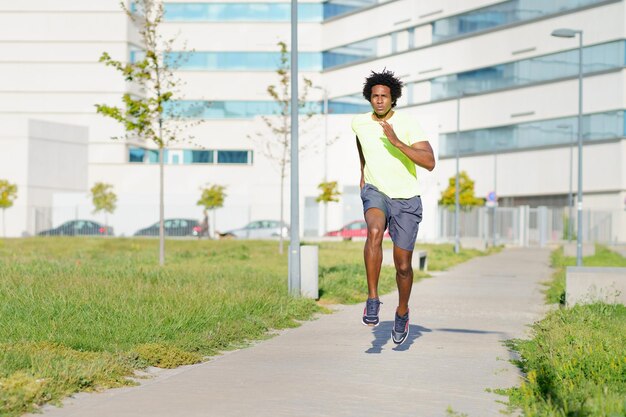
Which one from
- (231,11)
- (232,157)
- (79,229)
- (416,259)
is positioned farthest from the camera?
(231,11)

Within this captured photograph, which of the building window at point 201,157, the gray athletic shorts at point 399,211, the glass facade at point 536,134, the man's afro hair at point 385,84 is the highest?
the glass facade at point 536,134

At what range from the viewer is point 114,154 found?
80.2 m

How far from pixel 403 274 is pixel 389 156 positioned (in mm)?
1007

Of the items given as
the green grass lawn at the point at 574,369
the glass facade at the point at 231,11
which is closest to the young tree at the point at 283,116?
the glass facade at the point at 231,11

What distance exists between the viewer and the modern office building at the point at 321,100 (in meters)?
65.6

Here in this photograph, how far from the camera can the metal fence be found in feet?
222

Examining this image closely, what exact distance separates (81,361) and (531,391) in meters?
3.27

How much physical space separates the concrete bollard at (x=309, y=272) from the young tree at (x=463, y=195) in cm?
5358

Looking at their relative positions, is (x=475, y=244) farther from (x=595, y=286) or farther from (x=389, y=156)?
(x=389, y=156)

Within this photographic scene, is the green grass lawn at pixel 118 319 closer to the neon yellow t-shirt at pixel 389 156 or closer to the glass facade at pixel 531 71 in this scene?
the neon yellow t-shirt at pixel 389 156

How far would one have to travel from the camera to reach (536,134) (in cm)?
7112

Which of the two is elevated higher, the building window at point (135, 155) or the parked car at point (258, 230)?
the building window at point (135, 155)

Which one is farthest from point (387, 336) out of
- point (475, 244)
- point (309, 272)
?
point (475, 244)

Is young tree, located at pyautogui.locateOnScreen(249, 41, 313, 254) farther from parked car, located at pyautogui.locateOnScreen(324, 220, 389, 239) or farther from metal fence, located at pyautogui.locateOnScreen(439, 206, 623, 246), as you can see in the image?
metal fence, located at pyautogui.locateOnScreen(439, 206, 623, 246)
